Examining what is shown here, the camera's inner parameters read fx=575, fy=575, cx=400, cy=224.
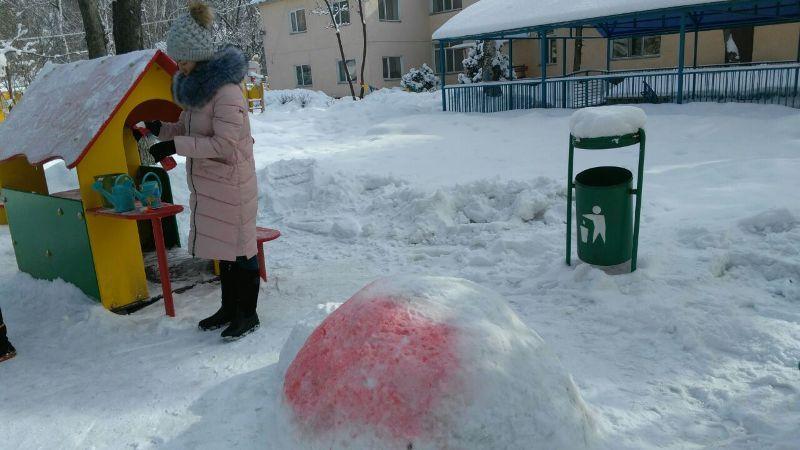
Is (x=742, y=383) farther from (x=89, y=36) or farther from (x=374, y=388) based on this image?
(x=89, y=36)

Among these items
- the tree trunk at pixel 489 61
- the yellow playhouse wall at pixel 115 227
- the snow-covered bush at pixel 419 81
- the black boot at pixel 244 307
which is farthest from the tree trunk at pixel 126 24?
the snow-covered bush at pixel 419 81

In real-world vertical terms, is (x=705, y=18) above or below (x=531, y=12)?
below

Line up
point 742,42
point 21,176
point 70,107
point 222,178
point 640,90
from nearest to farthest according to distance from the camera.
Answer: point 222,178, point 70,107, point 21,176, point 640,90, point 742,42

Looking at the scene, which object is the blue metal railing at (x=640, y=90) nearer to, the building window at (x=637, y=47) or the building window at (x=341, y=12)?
the building window at (x=637, y=47)

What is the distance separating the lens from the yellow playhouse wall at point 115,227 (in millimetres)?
4109

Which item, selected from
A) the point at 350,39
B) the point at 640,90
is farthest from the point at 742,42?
the point at 350,39

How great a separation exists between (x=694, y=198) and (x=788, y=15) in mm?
11110

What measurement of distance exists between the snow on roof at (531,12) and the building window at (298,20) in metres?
13.9

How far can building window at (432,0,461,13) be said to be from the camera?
27.2 m

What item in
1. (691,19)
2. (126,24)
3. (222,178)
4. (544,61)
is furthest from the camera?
(691,19)

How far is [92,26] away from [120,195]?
5.29m

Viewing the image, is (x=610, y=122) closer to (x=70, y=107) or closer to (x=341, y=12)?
(x=70, y=107)

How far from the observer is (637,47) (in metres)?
21.1

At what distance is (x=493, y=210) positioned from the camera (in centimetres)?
607
